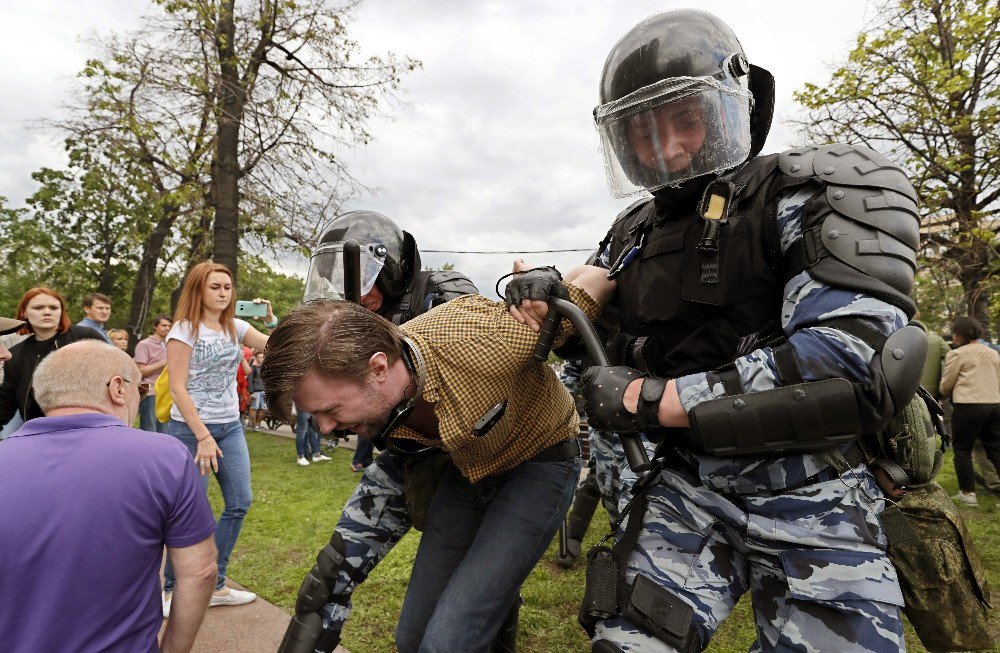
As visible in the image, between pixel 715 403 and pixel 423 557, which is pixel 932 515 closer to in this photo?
pixel 715 403

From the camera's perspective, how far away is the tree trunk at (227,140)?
9.73 metres

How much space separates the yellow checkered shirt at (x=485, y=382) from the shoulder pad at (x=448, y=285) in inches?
36.3

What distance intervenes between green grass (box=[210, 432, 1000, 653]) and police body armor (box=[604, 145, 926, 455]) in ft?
6.70

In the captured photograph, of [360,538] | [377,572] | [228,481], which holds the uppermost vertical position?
[360,538]

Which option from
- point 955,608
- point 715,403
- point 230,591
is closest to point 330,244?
point 230,591

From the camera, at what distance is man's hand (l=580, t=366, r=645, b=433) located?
4.61ft

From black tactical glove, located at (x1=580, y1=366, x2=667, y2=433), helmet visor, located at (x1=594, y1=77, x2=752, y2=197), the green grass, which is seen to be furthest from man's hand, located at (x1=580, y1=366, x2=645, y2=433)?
the green grass

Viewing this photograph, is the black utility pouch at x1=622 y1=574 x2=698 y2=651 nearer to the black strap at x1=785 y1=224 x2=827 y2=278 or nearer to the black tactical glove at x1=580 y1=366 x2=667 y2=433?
the black tactical glove at x1=580 y1=366 x2=667 y2=433

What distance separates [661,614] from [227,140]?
10.5 metres

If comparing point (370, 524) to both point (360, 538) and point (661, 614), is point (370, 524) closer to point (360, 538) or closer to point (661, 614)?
point (360, 538)

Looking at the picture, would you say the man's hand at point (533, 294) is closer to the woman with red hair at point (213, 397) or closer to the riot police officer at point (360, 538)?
the riot police officer at point (360, 538)

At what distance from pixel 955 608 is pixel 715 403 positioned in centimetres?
79

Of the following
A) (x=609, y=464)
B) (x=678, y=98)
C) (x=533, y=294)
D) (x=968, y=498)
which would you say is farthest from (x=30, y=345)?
(x=968, y=498)

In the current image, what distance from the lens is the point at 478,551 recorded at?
1869 millimetres
